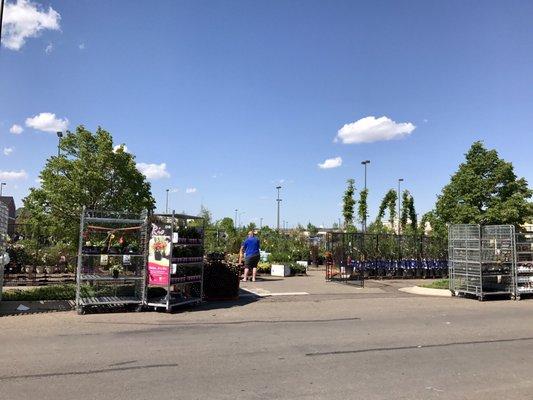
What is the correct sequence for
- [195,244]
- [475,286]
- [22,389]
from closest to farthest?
[22,389] → [195,244] → [475,286]

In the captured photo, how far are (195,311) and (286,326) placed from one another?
2.80 m

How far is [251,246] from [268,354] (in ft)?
31.3

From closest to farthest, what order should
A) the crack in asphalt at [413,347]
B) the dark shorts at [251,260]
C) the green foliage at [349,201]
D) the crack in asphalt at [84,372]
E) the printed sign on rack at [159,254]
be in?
the crack in asphalt at [84,372] → the crack in asphalt at [413,347] → the printed sign on rack at [159,254] → the dark shorts at [251,260] → the green foliage at [349,201]

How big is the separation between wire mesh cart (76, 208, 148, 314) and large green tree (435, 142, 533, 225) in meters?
13.1

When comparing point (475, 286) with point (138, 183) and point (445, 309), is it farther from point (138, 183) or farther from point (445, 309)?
point (138, 183)

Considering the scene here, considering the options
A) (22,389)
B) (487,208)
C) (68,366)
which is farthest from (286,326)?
(487,208)

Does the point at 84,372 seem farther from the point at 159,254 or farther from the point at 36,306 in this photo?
the point at 36,306

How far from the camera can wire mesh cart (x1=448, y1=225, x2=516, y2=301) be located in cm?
1531

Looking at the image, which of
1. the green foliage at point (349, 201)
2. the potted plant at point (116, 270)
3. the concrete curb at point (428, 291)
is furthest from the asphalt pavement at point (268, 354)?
the green foliage at point (349, 201)

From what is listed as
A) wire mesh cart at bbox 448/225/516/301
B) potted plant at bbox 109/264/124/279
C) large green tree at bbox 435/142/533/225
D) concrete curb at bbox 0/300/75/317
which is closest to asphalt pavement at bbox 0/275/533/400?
concrete curb at bbox 0/300/75/317

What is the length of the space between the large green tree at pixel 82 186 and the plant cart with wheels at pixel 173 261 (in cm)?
405

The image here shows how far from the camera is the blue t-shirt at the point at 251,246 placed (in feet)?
55.3

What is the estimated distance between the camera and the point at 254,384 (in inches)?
231

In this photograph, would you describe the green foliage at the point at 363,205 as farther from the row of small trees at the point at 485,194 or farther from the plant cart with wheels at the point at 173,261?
the plant cart with wheels at the point at 173,261
